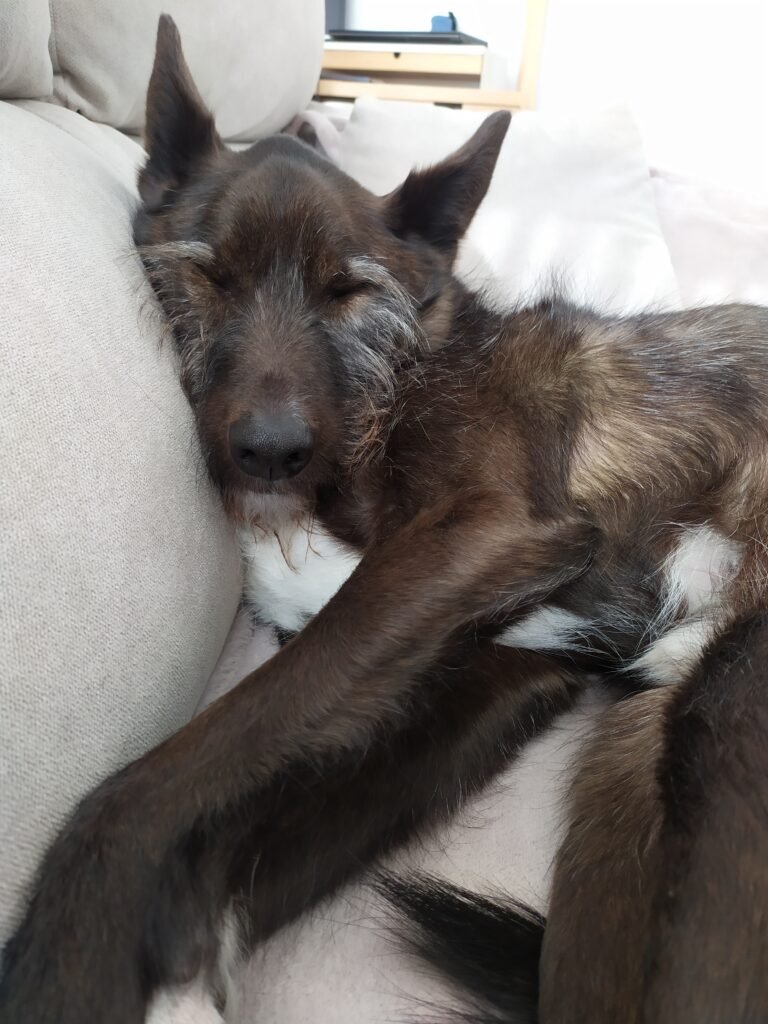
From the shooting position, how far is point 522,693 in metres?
1.36

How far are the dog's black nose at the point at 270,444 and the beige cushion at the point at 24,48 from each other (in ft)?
3.16

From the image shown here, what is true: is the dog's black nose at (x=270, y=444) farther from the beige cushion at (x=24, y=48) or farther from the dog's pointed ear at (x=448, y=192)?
the beige cushion at (x=24, y=48)

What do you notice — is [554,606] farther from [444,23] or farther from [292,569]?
[444,23]

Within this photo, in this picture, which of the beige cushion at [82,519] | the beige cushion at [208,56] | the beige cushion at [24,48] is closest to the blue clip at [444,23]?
the beige cushion at [208,56]

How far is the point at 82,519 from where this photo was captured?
0.96 metres

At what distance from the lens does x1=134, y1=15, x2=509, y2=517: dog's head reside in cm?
130

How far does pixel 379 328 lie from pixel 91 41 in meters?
1.15

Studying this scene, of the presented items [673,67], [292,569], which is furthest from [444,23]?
[292,569]

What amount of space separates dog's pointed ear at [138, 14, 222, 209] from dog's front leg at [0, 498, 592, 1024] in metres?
1.00

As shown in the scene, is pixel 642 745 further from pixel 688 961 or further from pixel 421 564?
pixel 421 564

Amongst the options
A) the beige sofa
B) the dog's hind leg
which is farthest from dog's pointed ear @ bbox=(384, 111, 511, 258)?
the dog's hind leg

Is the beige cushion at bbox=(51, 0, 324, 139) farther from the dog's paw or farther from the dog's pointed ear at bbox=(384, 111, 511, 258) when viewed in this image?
the dog's paw

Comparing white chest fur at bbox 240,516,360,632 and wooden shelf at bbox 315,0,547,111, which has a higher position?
wooden shelf at bbox 315,0,547,111

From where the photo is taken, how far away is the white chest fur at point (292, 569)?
1.46 m
